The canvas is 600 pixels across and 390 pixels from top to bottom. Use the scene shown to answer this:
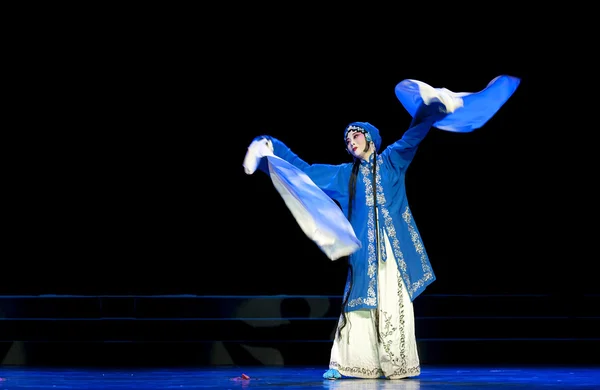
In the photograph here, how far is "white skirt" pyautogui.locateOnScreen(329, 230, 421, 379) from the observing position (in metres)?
3.96

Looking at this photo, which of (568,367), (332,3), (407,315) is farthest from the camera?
(332,3)

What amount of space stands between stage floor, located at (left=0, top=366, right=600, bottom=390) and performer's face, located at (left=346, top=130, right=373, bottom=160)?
94cm

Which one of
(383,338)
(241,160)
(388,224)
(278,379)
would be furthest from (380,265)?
(241,160)

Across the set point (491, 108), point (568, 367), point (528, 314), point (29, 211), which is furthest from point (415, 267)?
point (29, 211)

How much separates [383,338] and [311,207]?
607 mm

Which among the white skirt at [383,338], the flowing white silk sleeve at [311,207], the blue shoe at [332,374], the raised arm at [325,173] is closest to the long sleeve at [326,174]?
the raised arm at [325,173]

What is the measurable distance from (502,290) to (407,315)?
87.2 inches

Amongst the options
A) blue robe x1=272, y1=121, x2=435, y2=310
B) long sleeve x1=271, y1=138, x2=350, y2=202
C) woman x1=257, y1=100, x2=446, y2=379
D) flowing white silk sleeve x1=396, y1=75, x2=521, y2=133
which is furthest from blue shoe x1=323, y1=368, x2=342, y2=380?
flowing white silk sleeve x1=396, y1=75, x2=521, y2=133

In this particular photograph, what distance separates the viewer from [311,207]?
397 cm

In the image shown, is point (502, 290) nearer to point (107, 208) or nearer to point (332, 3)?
point (332, 3)

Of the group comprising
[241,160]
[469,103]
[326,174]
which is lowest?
[326,174]

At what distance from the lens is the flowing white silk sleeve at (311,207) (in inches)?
153

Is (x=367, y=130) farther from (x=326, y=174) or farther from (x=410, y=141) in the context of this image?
(x=326, y=174)

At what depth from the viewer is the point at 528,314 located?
5.63 m
